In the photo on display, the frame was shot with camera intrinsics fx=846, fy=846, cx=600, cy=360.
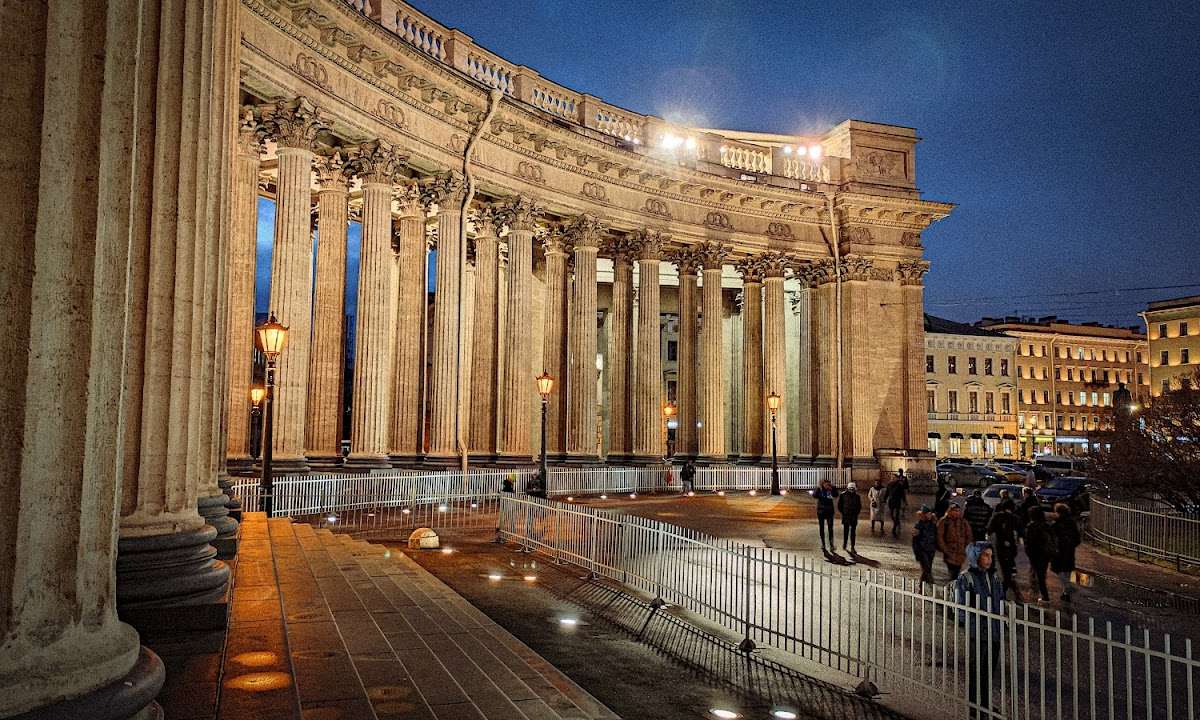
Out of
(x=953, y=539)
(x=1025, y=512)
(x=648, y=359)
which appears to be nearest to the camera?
(x=953, y=539)

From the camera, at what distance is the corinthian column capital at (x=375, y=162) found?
75.8ft

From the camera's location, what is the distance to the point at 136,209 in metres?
5.34

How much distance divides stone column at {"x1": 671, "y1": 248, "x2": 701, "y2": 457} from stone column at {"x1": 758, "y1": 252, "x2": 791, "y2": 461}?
10.7 feet

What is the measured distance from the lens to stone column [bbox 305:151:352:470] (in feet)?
72.8

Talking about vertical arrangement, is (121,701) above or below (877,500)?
above

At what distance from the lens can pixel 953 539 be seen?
11.9 m

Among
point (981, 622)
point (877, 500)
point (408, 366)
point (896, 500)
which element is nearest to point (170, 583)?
point (981, 622)

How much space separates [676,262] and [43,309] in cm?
3326

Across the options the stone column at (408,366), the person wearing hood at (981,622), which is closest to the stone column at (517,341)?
the stone column at (408,366)

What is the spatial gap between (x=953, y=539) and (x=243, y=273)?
16208 millimetres

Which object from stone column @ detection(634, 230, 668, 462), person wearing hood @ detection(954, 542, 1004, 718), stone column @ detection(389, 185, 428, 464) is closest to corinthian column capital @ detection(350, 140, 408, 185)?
stone column @ detection(389, 185, 428, 464)

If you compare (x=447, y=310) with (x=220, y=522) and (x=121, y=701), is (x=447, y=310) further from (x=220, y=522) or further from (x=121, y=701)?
(x=121, y=701)

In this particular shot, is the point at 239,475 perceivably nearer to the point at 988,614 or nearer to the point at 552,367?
the point at 552,367

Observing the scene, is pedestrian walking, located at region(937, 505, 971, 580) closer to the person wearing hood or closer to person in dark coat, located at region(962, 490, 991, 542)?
the person wearing hood
